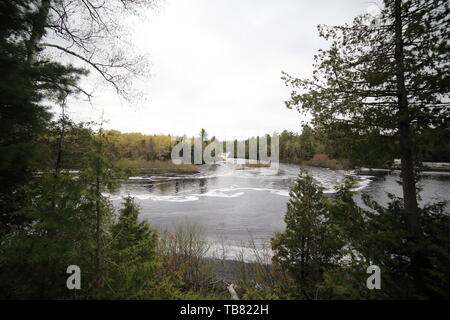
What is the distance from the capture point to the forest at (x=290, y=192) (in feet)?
8.33

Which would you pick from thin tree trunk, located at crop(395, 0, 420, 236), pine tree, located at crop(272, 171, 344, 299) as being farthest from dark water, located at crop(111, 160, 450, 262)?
pine tree, located at crop(272, 171, 344, 299)

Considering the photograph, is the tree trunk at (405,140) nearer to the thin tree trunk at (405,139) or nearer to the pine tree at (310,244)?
the thin tree trunk at (405,139)

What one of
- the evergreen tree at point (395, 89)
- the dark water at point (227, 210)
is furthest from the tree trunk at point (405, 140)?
the dark water at point (227, 210)

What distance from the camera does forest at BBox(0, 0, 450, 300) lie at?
8.33ft

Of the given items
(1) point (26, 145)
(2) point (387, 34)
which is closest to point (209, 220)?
(1) point (26, 145)

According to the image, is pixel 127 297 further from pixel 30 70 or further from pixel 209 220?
pixel 209 220

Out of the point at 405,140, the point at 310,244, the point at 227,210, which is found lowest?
the point at 227,210

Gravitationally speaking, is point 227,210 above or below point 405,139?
below

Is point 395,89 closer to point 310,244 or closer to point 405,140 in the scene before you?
point 405,140

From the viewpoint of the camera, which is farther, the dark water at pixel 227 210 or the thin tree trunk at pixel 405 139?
the dark water at pixel 227 210

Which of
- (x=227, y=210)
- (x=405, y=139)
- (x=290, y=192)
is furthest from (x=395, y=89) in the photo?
(x=227, y=210)

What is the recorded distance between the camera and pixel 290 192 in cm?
420

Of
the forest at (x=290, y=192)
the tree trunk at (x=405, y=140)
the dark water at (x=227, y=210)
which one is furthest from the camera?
the dark water at (x=227, y=210)
